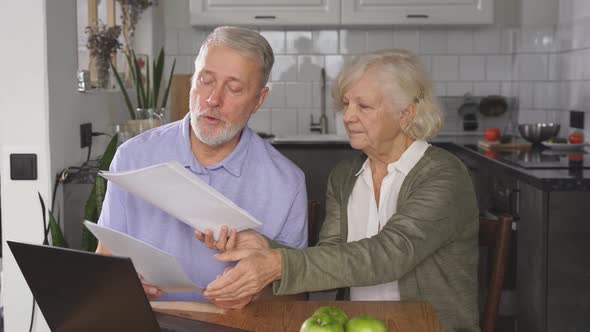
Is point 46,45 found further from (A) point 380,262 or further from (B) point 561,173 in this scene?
(B) point 561,173

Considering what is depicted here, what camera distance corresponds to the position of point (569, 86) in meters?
4.54

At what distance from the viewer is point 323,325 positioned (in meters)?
1.32

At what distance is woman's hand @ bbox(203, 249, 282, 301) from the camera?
159 centimetres

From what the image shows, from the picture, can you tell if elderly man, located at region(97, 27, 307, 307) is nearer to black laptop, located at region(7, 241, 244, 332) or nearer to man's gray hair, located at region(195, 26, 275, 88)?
man's gray hair, located at region(195, 26, 275, 88)

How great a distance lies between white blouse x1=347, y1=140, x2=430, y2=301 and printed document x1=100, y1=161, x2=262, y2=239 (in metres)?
0.56

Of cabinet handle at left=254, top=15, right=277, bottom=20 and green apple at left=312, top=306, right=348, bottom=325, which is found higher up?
cabinet handle at left=254, top=15, right=277, bottom=20

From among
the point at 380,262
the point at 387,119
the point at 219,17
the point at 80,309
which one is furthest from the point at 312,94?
the point at 80,309

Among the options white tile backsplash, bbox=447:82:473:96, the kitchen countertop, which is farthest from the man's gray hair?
white tile backsplash, bbox=447:82:473:96

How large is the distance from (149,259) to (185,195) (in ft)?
0.47

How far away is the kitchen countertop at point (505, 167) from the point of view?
2775mm

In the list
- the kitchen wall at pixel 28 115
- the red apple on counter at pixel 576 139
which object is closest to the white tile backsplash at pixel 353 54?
the red apple on counter at pixel 576 139

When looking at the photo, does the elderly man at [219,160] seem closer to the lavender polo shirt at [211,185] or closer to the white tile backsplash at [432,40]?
the lavender polo shirt at [211,185]

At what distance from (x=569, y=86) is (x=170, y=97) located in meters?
2.46

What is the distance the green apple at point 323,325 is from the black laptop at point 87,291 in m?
0.21
